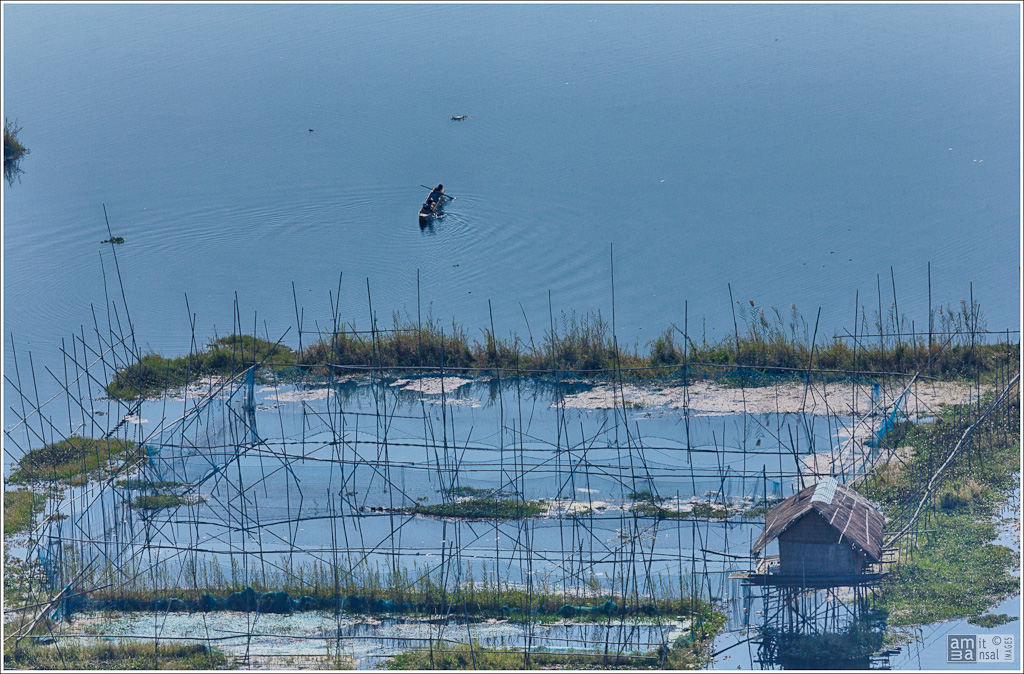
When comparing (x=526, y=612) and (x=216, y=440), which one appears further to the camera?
(x=216, y=440)

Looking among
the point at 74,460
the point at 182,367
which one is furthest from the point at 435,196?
the point at 74,460

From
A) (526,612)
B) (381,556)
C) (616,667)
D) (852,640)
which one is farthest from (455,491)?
(852,640)

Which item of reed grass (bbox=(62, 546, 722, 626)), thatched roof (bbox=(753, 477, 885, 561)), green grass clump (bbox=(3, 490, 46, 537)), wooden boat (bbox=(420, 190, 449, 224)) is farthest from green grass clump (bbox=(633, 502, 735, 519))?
wooden boat (bbox=(420, 190, 449, 224))

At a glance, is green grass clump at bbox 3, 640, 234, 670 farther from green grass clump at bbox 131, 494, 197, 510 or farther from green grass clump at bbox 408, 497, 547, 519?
Result: green grass clump at bbox 408, 497, 547, 519

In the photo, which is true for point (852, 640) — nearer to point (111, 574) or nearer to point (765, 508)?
point (765, 508)

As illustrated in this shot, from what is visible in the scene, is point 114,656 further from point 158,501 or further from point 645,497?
point 645,497

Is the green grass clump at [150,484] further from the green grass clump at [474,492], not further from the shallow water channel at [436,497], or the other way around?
the green grass clump at [474,492]
